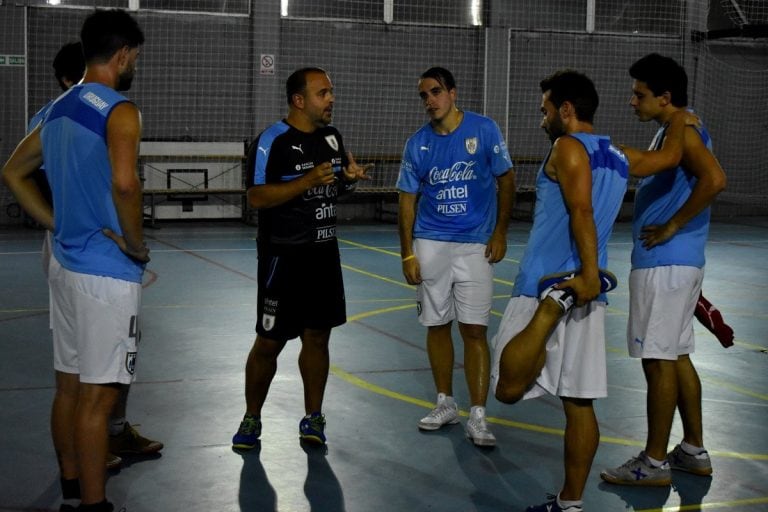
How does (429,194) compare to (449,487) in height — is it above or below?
above

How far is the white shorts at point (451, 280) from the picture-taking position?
5.84 meters

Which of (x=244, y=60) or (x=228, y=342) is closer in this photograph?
Result: (x=228, y=342)

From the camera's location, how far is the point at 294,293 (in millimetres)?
5410

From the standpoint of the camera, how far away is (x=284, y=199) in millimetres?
5195

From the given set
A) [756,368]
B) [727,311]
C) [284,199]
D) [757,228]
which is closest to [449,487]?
[284,199]

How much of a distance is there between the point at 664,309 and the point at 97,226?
272cm

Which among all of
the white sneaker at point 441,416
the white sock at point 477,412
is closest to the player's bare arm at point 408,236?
the white sneaker at point 441,416

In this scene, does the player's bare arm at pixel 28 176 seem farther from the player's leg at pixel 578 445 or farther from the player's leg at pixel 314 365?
the player's leg at pixel 578 445

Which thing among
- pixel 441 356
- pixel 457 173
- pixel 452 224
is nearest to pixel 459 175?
pixel 457 173

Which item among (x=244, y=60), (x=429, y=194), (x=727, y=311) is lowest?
(x=727, y=311)

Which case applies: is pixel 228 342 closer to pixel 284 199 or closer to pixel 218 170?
pixel 284 199

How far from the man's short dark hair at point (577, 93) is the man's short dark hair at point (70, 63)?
2323 millimetres

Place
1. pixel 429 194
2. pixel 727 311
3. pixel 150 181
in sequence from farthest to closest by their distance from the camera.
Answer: pixel 150 181 < pixel 727 311 < pixel 429 194

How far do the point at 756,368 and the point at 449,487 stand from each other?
3572mm
